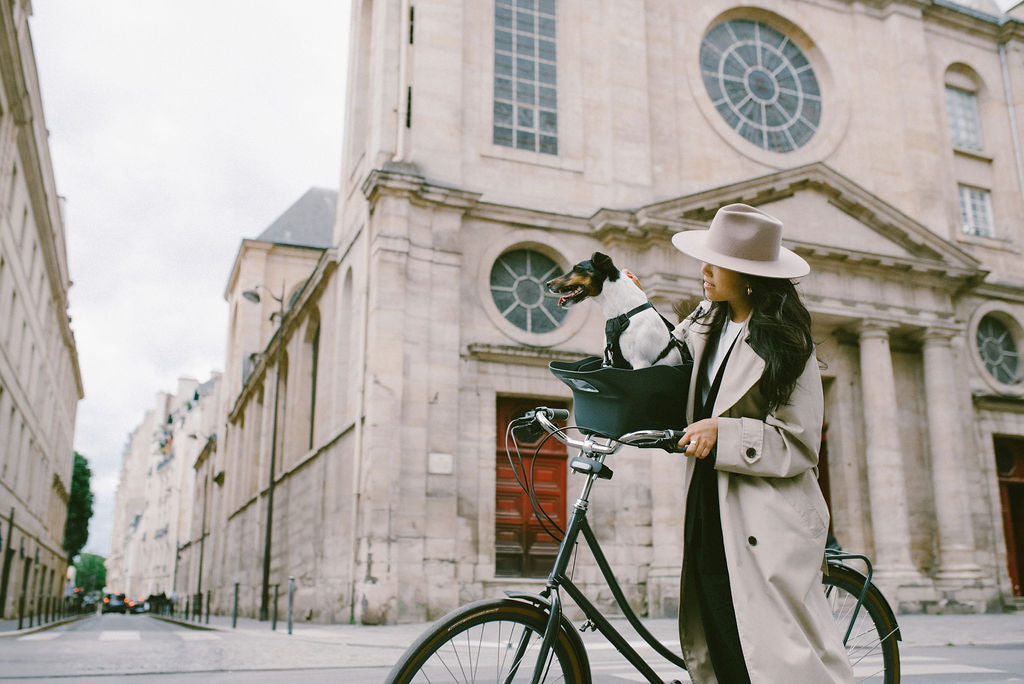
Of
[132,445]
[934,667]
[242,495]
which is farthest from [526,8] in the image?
[132,445]

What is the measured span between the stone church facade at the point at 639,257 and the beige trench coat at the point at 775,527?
12.9 m

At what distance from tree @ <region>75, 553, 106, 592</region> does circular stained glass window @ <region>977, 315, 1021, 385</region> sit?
5804 inches

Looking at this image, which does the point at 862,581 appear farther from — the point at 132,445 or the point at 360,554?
the point at 132,445

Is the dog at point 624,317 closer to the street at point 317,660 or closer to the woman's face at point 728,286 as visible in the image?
the woman's face at point 728,286

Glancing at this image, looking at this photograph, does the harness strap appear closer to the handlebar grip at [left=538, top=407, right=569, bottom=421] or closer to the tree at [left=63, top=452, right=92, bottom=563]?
the handlebar grip at [left=538, top=407, right=569, bottom=421]

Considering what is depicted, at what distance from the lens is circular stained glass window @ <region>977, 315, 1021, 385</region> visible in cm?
2155

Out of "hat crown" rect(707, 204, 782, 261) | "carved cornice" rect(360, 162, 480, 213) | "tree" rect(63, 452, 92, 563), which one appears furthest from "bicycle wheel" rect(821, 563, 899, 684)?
"tree" rect(63, 452, 92, 563)

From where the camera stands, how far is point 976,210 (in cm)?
2331

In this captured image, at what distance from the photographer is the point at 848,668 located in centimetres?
257

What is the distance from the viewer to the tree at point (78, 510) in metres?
67.9

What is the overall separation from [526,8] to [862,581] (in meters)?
18.2

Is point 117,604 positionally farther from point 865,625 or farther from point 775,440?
point 775,440

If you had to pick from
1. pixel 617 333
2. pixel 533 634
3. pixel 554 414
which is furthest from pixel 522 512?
pixel 533 634

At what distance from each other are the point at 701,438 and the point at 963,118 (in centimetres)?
2538
